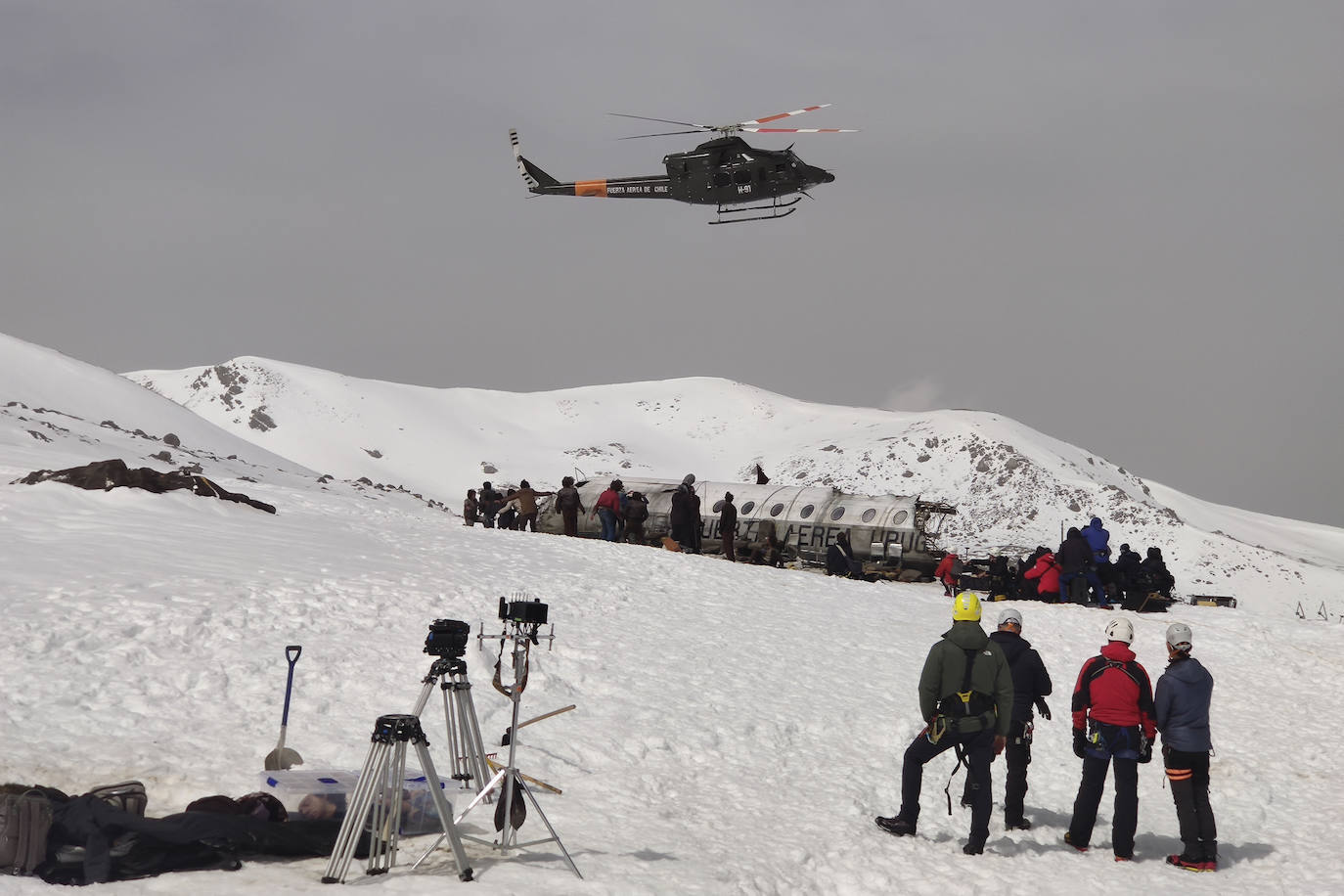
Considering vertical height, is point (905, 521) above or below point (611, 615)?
above

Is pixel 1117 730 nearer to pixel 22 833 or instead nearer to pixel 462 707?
pixel 462 707

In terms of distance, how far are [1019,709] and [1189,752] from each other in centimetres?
163

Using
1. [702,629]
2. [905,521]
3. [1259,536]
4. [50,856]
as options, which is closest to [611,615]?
[702,629]

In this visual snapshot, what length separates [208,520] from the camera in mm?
20250

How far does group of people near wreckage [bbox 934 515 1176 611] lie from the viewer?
22906 millimetres

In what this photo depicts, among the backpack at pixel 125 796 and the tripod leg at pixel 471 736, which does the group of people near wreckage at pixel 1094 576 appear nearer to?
the tripod leg at pixel 471 736

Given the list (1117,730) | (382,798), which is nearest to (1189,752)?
(1117,730)

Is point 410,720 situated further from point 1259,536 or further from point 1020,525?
point 1259,536

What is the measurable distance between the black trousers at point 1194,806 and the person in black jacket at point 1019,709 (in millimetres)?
1346

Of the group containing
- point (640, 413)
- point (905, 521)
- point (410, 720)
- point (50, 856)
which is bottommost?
point (50, 856)

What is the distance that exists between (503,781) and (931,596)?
1676cm

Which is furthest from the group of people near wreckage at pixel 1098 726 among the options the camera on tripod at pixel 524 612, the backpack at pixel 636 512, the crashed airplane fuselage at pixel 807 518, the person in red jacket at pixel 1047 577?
the crashed airplane fuselage at pixel 807 518

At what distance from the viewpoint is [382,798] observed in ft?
24.3

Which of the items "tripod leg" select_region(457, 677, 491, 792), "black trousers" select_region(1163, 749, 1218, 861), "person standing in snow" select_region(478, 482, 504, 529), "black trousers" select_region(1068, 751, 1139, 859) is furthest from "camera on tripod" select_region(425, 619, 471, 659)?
"person standing in snow" select_region(478, 482, 504, 529)
